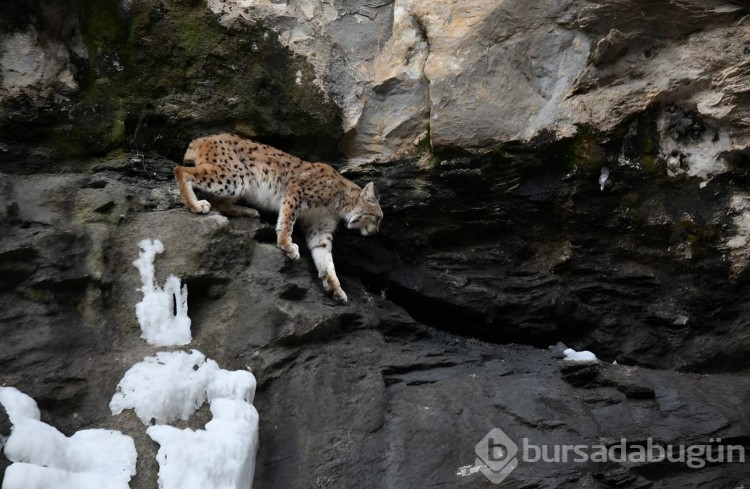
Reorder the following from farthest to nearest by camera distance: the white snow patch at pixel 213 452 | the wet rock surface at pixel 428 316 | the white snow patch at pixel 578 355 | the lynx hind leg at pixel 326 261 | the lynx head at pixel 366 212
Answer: the lynx head at pixel 366 212 → the white snow patch at pixel 578 355 → the lynx hind leg at pixel 326 261 → the wet rock surface at pixel 428 316 → the white snow patch at pixel 213 452

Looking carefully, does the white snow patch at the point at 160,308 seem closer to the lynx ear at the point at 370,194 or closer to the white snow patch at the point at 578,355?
the lynx ear at the point at 370,194

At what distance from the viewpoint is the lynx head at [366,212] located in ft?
25.0

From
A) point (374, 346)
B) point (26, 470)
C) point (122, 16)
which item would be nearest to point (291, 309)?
point (374, 346)

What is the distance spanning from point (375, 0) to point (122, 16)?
274cm

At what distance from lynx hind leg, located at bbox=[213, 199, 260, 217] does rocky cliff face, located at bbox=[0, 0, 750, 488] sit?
16 cm

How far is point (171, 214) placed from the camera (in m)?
6.70

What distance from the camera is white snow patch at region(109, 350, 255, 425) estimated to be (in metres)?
5.41

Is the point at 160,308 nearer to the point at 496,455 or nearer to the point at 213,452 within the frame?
the point at 213,452

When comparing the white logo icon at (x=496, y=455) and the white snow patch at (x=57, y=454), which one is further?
the white logo icon at (x=496, y=455)

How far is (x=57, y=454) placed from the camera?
4848mm

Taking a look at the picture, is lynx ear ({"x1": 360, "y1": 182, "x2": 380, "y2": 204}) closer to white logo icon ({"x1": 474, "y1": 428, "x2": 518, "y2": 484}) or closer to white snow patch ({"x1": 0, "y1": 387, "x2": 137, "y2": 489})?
white logo icon ({"x1": 474, "y1": 428, "x2": 518, "y2": 484})

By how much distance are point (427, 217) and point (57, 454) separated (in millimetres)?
4267

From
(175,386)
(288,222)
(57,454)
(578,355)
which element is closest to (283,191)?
(288,222)

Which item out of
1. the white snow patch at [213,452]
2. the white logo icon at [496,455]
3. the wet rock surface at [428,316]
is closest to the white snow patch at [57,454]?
the wet rock surface at [428,316]
